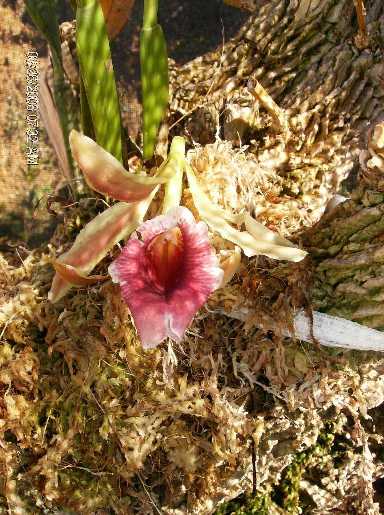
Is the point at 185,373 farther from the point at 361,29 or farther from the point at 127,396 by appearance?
the point at 361,29

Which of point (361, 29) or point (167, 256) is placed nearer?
point (167, 256)

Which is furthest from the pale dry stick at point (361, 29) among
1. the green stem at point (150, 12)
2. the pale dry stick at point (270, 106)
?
the green stem at point (150, 12)

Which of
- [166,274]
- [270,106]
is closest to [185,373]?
[166,274]

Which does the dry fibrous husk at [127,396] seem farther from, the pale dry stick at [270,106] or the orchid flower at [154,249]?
the pale dry stick at [270,106]

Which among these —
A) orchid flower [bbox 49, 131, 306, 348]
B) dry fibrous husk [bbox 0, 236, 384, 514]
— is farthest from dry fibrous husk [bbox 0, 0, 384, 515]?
orchid flower [bbox 49, 131, 306, 348]

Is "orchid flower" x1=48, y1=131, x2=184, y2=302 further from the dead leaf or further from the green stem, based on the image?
the dead leaf

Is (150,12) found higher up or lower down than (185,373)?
higher up

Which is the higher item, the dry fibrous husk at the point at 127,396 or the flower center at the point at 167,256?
the flower center at the point at 167,256
